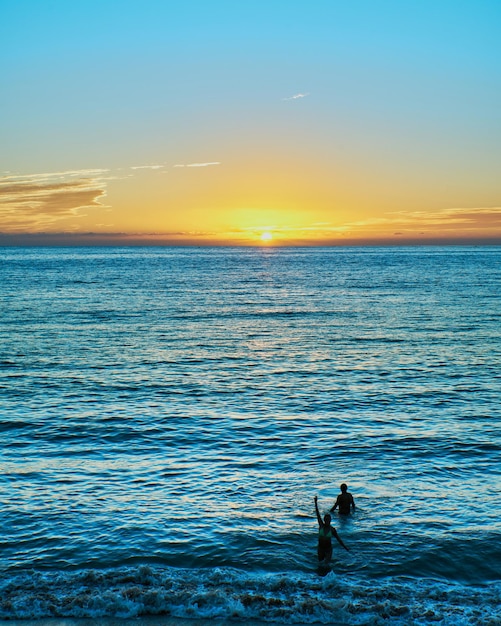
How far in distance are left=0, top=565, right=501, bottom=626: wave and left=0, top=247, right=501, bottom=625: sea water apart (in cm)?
Result: 6

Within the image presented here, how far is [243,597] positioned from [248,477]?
8937 millimetres

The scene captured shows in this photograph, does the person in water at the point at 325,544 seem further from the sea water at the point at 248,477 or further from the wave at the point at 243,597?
the wave at the point at 243,597

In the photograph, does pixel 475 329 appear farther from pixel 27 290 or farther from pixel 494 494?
pixel 27 290

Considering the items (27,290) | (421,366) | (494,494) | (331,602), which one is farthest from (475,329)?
(27,290)

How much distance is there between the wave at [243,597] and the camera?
16.7 meters

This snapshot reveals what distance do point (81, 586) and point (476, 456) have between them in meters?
18.6

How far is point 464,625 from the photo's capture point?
53.1 ft

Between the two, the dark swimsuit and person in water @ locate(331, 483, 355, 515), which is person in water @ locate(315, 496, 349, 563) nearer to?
the dark swimsuit

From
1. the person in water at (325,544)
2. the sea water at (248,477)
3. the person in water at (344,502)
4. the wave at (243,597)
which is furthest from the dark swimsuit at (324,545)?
the person in water at (344,502)

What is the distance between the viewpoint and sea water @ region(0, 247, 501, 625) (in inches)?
707

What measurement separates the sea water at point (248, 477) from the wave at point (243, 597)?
0.06 metres

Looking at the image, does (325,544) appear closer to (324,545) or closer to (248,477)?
(324,545)

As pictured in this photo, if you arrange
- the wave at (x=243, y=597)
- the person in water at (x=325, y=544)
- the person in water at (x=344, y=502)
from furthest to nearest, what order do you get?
the person in water at (x=344, y=502), the person in water at (x=325, y=544), the wave at (x=243, y=597)

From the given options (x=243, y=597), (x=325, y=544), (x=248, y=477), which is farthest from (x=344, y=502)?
(x=243, y=597)
